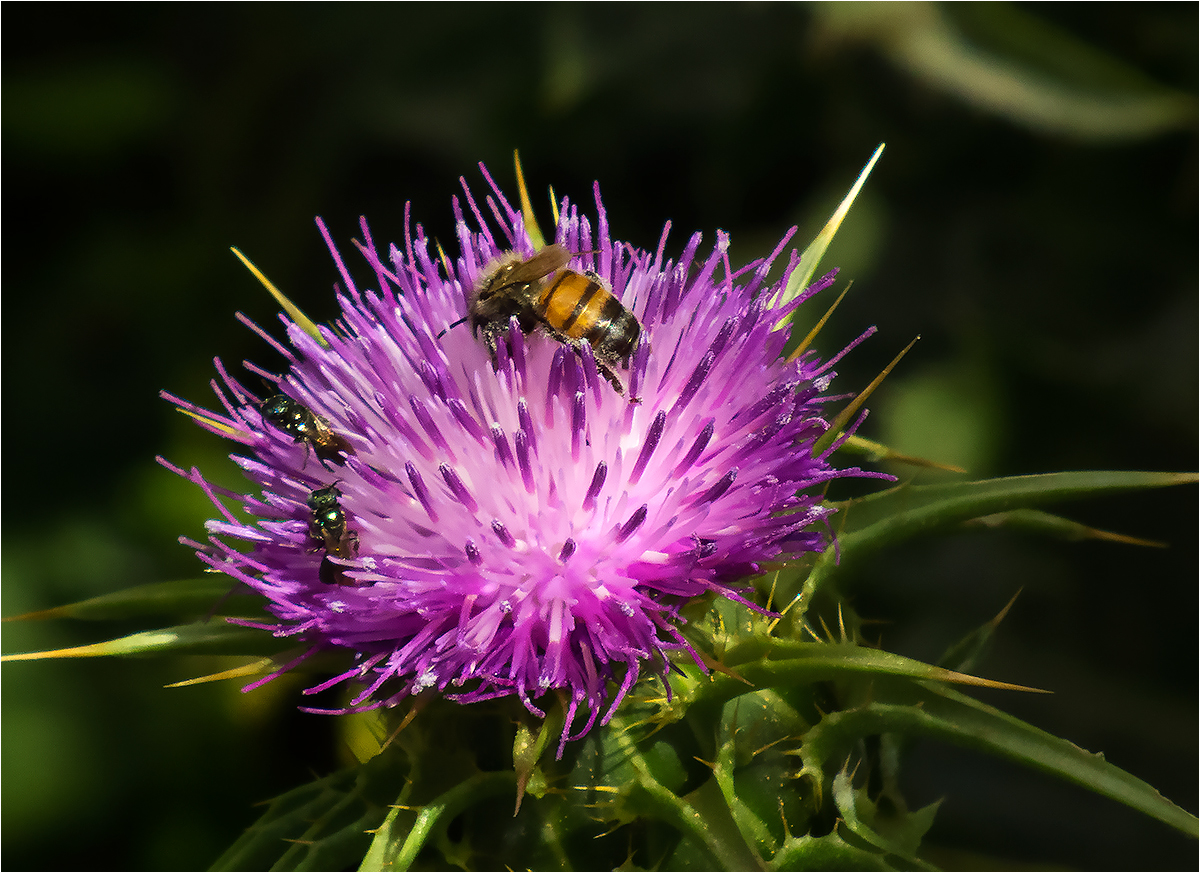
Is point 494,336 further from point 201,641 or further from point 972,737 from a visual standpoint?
point 972,737

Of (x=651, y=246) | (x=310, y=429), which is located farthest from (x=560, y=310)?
(x=651, y=246)

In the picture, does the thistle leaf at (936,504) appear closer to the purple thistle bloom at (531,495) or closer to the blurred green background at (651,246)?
the purple thistle bloom at (531,495)

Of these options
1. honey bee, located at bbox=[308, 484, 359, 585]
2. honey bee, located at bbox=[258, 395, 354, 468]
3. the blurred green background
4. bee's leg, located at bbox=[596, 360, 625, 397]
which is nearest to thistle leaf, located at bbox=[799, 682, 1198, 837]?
bee's leg, located at bbox=[596, 360, 625, 397]

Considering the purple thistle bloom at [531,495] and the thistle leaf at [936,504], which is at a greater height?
the purple thistle bloom at [531,495]

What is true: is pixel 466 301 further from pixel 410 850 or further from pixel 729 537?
pixel 410 850

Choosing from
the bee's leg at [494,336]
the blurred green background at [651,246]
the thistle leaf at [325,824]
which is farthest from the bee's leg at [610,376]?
the blurred green background at [651,246]

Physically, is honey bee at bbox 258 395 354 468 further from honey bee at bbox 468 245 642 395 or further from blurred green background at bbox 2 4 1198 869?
blurred green background at bbox 2 4 1198 869

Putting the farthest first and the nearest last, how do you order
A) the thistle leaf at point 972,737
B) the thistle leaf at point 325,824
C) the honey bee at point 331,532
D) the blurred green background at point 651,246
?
the blurred green background at point 651,246, the thistle leaf at point 325,824, the honey bee at point 331,532, the thistle leaf at point 972,737

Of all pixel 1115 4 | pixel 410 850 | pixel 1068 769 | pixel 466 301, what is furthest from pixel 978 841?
pixel 1115 4
